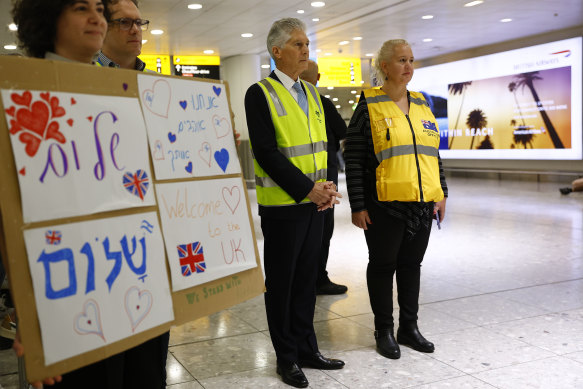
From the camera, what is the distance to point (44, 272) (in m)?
1.21

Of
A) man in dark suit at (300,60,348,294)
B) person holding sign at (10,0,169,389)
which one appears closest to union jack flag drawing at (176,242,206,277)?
person holding sign at (10,0,169,389)

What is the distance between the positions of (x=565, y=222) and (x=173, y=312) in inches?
277

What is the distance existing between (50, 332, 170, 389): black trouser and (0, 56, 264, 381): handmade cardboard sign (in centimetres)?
16

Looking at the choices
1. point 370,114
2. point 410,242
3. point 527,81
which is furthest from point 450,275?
point 527,81

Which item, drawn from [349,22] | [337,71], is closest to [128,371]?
[349,22]

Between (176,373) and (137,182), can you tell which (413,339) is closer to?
(176,373)

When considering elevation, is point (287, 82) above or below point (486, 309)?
above

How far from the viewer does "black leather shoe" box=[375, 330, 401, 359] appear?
119 inches

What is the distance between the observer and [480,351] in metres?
3.06

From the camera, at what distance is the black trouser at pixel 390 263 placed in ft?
10.1

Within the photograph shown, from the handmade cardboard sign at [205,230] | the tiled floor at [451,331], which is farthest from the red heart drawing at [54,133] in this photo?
the tiled floor at [451,331]

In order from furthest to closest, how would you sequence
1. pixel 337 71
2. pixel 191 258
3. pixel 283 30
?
pixel 337 71, pixel 283 30, pixel 191 258

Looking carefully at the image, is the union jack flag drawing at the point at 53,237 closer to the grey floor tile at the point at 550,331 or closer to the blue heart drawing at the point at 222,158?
the blue heart drawing at the point at 222,158

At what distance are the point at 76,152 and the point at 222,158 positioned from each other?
480 millimetres
